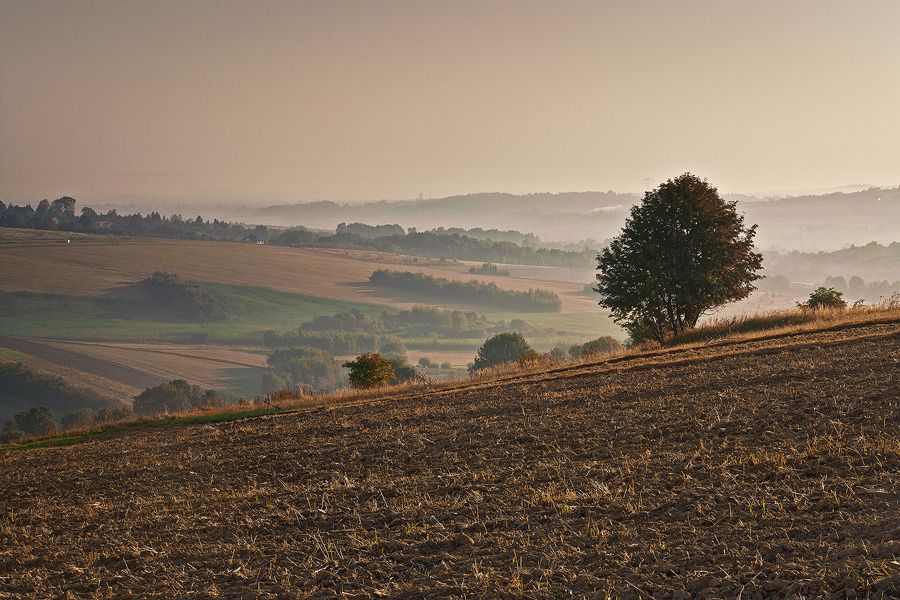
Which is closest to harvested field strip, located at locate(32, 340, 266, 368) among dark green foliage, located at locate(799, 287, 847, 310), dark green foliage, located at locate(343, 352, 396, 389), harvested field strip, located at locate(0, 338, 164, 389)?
harvested field strip, located at locate(0, 338, 164, 389)

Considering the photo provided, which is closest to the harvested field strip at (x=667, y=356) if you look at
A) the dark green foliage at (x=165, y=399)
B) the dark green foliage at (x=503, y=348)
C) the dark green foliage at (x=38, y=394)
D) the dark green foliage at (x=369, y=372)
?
the dark green foliage at (x=369, y=372)

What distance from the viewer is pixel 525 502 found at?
11.7m

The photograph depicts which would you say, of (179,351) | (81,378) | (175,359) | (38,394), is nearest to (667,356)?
(38,394)

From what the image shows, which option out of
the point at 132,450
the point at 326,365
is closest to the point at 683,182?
the point at 132,450

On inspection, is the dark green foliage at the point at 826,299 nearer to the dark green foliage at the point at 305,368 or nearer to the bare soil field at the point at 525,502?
the bare soil field at the point at 525,502

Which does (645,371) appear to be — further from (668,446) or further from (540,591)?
(540,591)

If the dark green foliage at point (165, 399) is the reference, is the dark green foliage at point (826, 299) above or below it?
above

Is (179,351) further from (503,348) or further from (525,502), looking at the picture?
(525,502)

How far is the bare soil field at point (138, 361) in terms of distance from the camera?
157500 millimetres

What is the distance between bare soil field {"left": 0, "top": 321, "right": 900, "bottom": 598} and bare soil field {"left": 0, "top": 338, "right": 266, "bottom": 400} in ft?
453

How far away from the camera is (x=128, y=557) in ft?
39.9

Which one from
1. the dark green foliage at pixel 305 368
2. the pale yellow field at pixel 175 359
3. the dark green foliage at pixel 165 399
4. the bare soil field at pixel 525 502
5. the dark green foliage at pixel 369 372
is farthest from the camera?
the dark green foliage at pixel 305 368

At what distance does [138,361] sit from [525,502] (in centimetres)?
16832

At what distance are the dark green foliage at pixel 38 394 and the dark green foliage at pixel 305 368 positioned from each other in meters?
38.2
